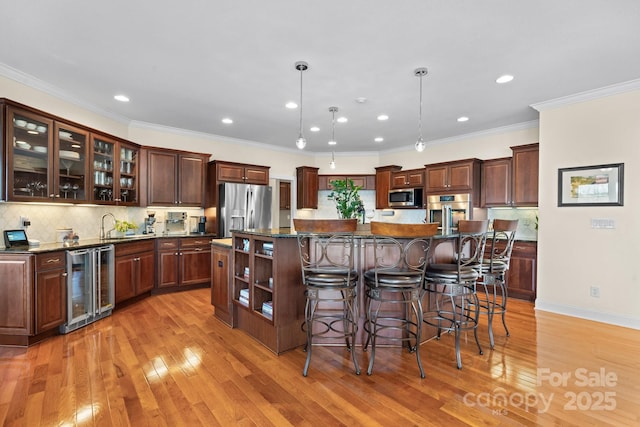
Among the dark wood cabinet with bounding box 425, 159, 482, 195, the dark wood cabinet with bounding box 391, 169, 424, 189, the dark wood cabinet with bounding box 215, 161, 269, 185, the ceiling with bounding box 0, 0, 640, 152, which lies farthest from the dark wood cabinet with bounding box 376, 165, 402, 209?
the dark wood cabinet with bounding box 215, 161, 269, 185

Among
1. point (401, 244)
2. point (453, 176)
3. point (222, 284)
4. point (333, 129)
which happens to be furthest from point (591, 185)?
point (222, 284)

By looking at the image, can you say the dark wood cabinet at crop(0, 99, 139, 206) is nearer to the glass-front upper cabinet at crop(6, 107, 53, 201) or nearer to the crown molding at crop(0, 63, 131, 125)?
the glass-front upper cabinet at crop(6, 107, 53, 201)

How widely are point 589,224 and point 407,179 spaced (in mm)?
3231

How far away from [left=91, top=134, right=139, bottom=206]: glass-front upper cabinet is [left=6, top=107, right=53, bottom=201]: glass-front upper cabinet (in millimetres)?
613

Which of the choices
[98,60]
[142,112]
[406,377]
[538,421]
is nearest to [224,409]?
[406,377]

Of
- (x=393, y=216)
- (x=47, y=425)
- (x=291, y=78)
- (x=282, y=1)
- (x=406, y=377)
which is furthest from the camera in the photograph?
(x=393, y=216)

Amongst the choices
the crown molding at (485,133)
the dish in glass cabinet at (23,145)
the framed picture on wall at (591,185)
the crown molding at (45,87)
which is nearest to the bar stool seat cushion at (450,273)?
the framed picture on wall at (591,185)

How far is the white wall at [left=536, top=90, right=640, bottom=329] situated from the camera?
3520 mm

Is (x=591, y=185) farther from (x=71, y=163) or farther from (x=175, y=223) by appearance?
(x=71, y=163)

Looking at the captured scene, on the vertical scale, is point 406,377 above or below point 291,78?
below

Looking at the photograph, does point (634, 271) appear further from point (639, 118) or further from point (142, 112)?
point (142, 112)

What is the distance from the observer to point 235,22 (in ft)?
7.91

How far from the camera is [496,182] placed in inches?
204

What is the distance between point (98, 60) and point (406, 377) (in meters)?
3.96
